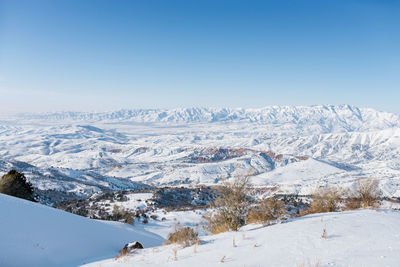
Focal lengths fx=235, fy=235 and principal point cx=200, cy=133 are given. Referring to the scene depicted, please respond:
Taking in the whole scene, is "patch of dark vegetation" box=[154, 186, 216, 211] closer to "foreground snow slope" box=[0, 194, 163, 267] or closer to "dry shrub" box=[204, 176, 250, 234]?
"foreground snow slope" box=[0, 194, 163, 267]

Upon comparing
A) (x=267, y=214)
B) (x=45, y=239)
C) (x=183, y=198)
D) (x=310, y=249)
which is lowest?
(x=183, y=198)

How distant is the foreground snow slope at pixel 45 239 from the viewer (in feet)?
30.3

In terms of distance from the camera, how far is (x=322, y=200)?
19.3m

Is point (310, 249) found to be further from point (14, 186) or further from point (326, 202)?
point (14, 186)

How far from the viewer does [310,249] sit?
251 inches

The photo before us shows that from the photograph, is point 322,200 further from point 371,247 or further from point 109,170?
point 109,170

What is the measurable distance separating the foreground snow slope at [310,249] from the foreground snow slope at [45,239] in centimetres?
339

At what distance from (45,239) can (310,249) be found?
35.6ft

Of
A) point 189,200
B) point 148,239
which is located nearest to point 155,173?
point 189,200

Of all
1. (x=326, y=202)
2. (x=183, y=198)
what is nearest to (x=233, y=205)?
(x=326, y=202)

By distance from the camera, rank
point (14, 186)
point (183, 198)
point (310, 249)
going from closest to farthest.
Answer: point (310, 249)
point (14, 186)
point (183, 198)

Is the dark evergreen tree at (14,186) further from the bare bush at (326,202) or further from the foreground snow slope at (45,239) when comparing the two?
the bare bush at (326,202)

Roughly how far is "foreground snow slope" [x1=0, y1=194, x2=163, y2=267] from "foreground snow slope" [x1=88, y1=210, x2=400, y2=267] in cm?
339

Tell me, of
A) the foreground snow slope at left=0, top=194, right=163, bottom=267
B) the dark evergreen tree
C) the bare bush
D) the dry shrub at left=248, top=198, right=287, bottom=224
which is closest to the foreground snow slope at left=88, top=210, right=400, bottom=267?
the foreground snow slope at left=0, top=194, right=163, bottom=267
